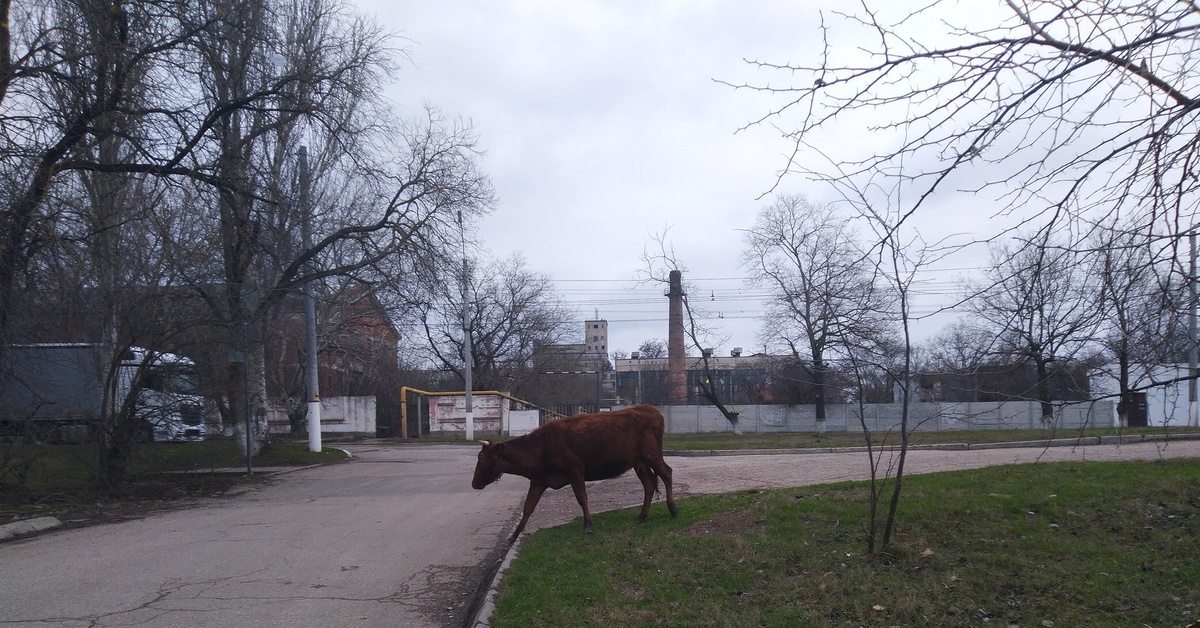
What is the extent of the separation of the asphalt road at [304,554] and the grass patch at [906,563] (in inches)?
33.2

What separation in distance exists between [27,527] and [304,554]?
506 centimetres

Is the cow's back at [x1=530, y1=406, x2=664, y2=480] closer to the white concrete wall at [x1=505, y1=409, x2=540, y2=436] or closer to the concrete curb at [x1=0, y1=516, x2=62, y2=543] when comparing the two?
the concrete curb at [x1=0, y1=516, x2=62, y2=543]

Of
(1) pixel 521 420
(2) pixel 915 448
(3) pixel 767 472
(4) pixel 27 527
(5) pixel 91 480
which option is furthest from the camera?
(1) pixel 521 420

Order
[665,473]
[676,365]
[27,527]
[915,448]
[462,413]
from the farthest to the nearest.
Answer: [676,365], [462,413], [915,448], [27,527], [665,473]

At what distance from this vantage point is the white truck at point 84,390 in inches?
560

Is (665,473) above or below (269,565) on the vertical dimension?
above

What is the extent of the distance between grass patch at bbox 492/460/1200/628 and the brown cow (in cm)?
60

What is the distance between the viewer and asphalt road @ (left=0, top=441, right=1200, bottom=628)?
7277 millimetres

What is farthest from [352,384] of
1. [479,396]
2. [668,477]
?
[668,477]

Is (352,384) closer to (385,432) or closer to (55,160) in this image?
(385,432)

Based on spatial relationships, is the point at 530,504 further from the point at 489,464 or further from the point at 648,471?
the point at 648,471

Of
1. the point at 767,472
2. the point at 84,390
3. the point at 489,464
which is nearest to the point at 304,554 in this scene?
the point at 489,464

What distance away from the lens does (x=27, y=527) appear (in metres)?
11.9

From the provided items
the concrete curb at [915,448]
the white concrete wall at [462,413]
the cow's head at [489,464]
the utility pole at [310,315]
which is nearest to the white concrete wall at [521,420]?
the white concrete wall at [462,413]
